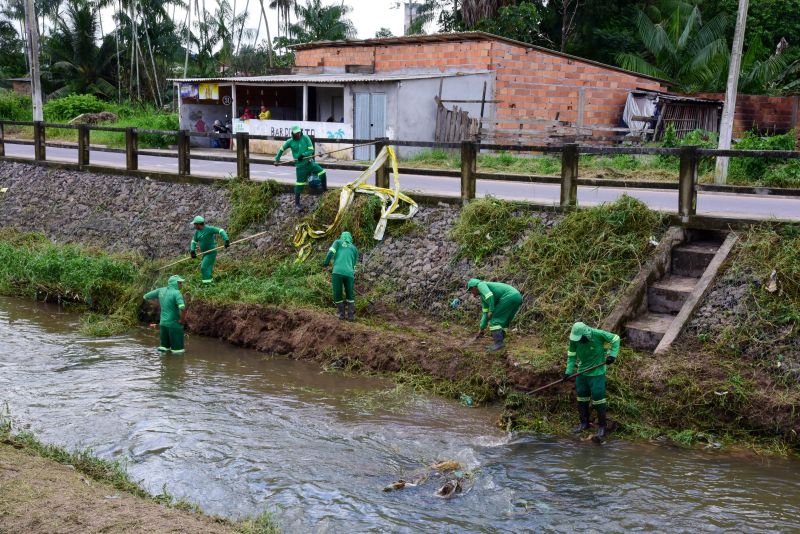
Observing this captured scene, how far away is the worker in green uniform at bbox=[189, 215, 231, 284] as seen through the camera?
1443 cm

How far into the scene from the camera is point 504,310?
10945 millimetres

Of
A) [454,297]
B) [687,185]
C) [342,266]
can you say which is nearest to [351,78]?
[342,266]

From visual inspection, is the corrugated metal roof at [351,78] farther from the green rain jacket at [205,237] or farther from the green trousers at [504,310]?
the green trousers at [504,310]

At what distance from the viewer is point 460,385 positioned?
10672 millimetres

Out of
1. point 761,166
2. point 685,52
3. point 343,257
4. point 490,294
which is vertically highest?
point 685,52

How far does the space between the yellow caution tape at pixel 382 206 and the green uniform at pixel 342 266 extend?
5.16 ft

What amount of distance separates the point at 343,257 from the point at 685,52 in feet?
80.7

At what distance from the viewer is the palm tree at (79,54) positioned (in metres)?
45.2

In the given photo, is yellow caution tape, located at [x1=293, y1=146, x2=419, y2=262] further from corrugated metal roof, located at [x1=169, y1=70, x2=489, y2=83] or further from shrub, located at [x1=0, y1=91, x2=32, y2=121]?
shrub, located at [x1=0, y1=91, x2=32, y2=121]

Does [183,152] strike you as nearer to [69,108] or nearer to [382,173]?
[382,173]

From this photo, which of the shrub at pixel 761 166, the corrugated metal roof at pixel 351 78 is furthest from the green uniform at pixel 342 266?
the corrugated metal roof at pixel 351 78

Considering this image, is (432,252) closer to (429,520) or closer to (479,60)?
(429,520)

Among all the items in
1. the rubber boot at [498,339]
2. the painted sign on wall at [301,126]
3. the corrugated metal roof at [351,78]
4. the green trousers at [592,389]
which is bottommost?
the green trousers at [592,389]

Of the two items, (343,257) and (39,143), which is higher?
(39,143)
